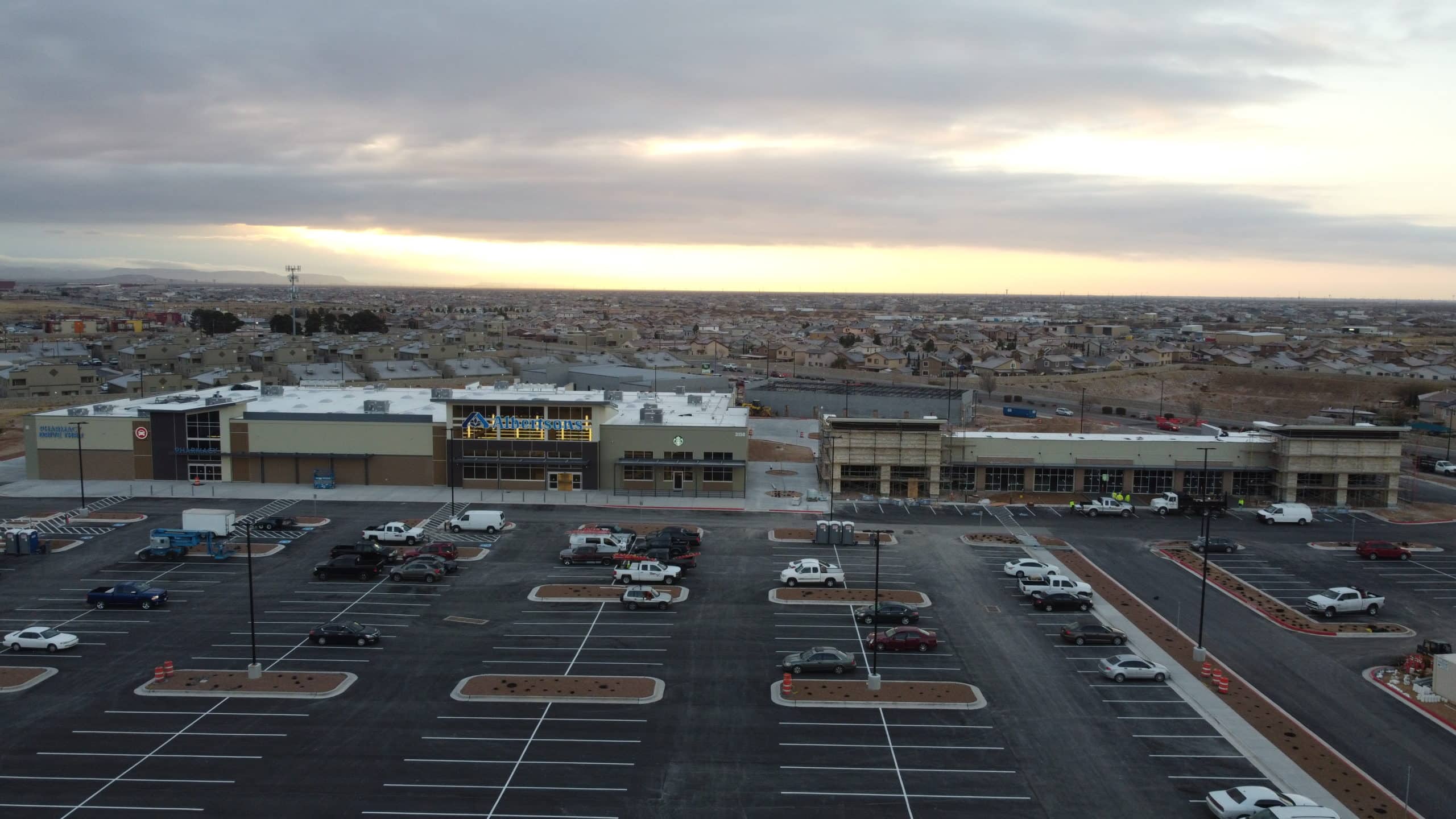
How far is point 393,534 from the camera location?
161 ft

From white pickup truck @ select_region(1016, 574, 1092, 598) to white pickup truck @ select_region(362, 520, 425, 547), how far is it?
3005 cm

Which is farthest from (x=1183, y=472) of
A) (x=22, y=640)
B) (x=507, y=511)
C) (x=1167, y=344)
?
(x=1167, y=344)

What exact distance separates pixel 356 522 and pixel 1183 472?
51001 mm

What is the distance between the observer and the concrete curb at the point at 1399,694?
29.3m

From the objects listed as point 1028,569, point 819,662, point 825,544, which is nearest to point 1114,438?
point 1028,569

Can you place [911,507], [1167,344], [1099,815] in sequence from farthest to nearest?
[1167,344] < [911,507] < [1099,815]

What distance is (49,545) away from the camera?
1873 inches

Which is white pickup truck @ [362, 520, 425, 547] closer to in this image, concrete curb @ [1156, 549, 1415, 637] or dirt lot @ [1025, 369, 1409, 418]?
concrete curb @ [1156, 549, 1415, 637]

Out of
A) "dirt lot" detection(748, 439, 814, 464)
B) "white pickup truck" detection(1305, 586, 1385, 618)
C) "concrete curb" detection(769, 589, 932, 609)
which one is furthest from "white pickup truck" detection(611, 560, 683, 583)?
"dirt lot" detection(748, 439, 814, 464)

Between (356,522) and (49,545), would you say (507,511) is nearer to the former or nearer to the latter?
(356,522)

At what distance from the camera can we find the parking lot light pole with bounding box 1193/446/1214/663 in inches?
1328

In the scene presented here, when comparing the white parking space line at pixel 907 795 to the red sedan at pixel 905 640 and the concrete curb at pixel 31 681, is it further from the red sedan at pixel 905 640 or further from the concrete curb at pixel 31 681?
the concrete curb at pixel 31 681

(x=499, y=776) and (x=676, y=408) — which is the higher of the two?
(x=676, y=408)

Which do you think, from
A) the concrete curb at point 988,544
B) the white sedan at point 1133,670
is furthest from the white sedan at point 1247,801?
the concrete curb at point 988,544
